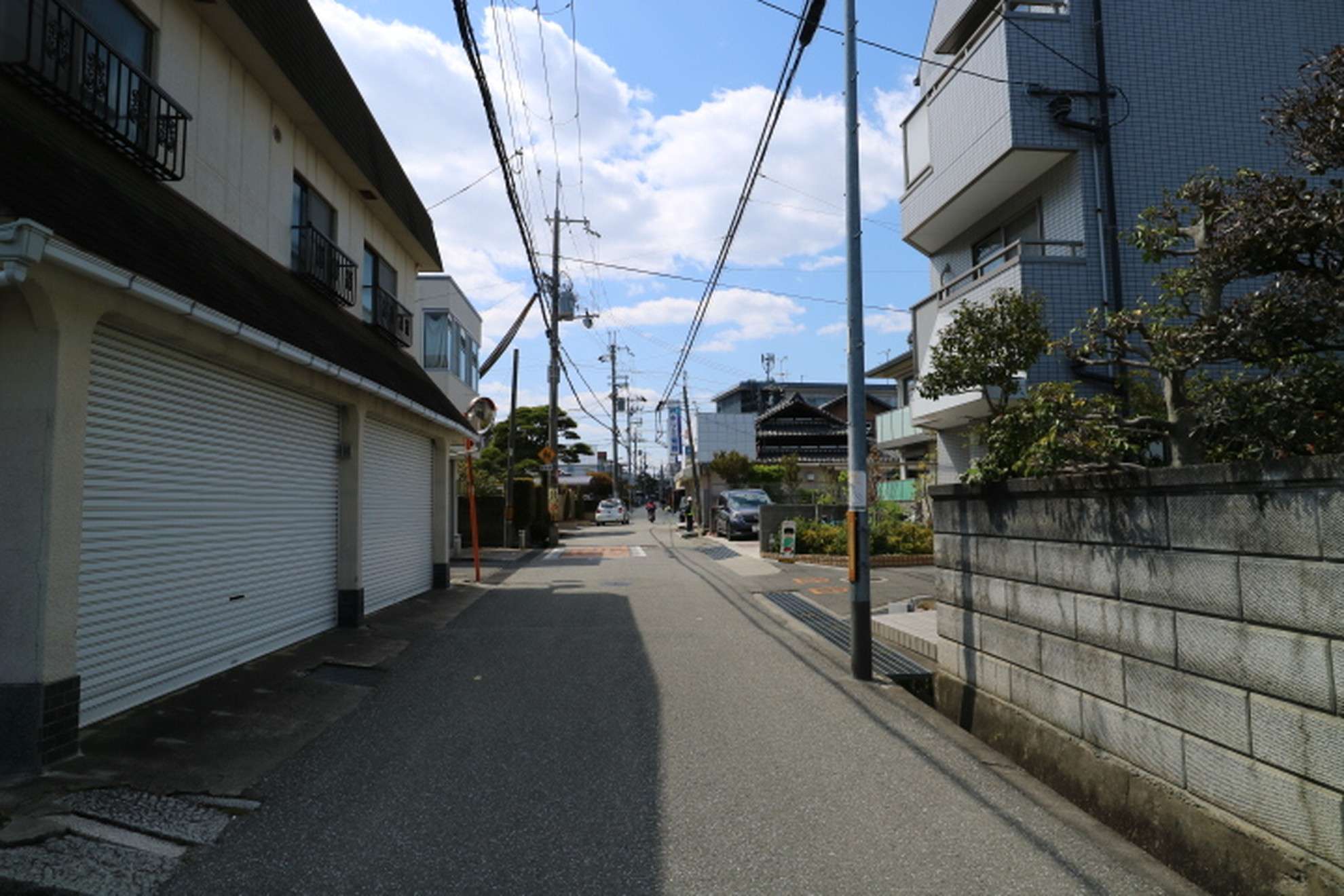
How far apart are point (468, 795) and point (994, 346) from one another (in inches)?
198

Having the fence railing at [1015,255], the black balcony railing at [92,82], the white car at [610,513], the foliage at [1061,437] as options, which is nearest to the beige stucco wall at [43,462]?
the black balcony railing at [92,82]

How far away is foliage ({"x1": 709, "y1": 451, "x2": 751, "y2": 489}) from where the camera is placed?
126 ft

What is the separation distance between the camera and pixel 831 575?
15.3 meters

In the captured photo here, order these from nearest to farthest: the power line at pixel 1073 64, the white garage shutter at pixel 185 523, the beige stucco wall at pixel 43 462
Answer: the beige stucco wall at pixel 43 462 → the white garage shutter at pixel 185 523 → the power line at pixel 1073 64

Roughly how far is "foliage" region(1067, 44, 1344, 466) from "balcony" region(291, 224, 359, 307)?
898 cm

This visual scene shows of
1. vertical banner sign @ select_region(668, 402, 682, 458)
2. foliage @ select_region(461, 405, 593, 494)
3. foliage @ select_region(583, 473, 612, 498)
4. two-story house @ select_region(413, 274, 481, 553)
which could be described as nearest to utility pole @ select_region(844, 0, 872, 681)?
two-story house @ select_region(413, 274, 481, 553)

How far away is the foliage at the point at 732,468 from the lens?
38531mm

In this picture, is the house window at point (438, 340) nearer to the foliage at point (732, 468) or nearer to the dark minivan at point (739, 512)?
the dark minivan at point (739, 512)

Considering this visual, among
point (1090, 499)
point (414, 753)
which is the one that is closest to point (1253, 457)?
point (1090, 499)

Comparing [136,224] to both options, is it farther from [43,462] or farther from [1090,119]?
[1090,119]

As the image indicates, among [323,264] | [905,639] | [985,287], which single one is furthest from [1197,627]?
[323,264]

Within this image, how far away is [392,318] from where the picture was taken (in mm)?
13469

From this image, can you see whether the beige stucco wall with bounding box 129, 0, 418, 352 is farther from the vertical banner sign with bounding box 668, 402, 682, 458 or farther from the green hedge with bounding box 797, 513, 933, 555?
the vertical banner sign with bounding box 668, 402, 682, 458

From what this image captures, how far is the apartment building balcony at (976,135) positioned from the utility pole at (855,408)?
3995mm
